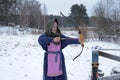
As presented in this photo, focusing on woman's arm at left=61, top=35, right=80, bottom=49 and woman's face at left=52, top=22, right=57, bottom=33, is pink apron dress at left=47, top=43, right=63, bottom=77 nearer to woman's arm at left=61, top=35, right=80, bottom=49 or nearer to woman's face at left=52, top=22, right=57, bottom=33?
woman's arm at left=61, top=35, right=80, bottom=49

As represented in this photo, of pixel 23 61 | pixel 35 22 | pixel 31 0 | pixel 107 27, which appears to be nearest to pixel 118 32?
pixel 107 27

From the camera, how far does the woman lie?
11.9 feet

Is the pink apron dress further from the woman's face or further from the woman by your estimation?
the woman's face

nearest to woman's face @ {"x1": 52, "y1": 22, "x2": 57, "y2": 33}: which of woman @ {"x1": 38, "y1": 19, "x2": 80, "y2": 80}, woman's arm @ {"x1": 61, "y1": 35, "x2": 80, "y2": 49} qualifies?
woman @ {"x1": 38, "y1": 19, "x2": 80, "y2": 80}

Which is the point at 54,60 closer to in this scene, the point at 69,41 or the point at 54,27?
the point at 69,41

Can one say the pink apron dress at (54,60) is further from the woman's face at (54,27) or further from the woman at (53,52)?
the woman's face at (54,27)

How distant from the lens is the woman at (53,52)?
3.62 meters

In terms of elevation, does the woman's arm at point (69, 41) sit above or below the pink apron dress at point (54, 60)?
above

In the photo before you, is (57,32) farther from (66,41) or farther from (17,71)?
(17,71)

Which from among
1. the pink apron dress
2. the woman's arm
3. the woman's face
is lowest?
the pink apron dress

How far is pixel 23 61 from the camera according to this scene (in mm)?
8477

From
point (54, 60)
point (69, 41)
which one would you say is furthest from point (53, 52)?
point (69, 41)

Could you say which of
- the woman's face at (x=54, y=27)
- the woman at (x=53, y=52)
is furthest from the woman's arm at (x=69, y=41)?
the woman's face at (x=54, y=27)

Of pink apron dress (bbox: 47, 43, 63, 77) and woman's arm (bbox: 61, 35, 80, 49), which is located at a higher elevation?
woman's arm (bbox: 61, 35, 80, 49)
